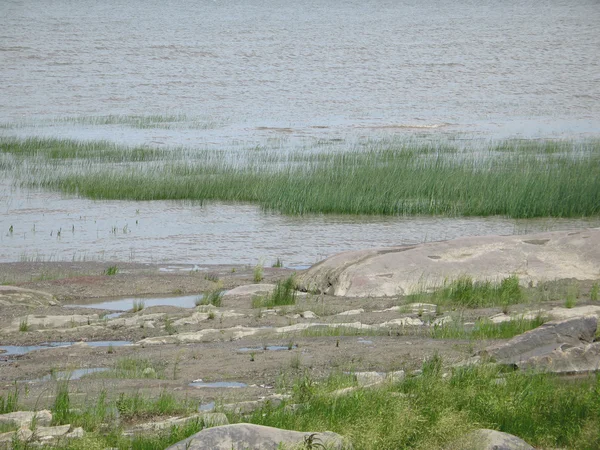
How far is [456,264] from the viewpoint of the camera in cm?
1171

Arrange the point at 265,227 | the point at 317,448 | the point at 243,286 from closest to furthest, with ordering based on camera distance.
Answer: the point at 317,448
the point at 243,286
the point at 265,227

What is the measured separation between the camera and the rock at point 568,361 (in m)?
7.33

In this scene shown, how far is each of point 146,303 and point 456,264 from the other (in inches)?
148

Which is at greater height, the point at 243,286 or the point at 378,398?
the point at 378,398

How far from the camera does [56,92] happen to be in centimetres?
4194

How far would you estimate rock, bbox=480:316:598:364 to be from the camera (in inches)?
295

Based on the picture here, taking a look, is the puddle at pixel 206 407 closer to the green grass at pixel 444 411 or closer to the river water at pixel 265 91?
the green grass at pixel 444 411

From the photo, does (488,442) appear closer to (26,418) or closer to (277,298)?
(26,418)

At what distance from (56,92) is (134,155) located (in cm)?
1675

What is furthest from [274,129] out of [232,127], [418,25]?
[418,25]

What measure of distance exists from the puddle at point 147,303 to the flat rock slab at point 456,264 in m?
1.40

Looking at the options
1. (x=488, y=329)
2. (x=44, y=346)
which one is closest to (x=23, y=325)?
(x=44, y=346)

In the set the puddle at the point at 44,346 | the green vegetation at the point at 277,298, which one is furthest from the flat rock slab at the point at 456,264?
the puddle at the point at 44,346

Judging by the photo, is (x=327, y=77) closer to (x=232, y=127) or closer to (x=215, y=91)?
(x=215, y=91)
